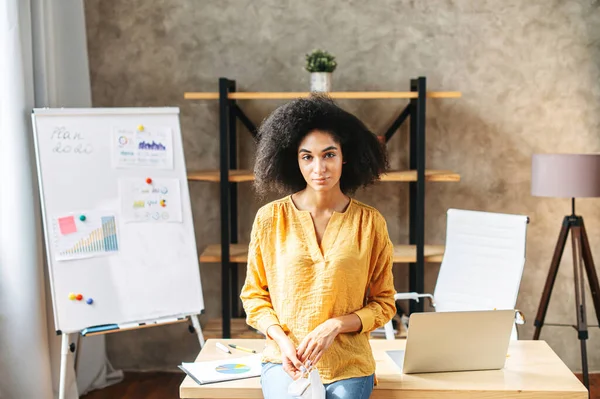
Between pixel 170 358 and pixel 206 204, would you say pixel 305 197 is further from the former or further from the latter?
pixel 170 358

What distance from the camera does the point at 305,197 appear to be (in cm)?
194

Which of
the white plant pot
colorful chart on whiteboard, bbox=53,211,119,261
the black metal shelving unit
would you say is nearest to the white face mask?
colorful chart on whiteboard, bbox=53,211,119,261

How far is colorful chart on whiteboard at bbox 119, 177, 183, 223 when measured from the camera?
2943 millimetres

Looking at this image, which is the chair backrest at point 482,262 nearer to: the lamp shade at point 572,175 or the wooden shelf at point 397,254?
the wooden shelf at point 397,254

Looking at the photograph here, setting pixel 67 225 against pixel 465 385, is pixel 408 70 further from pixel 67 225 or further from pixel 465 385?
pixel 465 385

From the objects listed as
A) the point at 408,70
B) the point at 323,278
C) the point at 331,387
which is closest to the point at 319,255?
the point at 323,278

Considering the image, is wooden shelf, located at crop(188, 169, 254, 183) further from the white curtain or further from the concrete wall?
the white curtain

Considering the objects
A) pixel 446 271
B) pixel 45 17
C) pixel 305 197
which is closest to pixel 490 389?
pixel 305 197

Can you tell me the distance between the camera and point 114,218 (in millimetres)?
2910

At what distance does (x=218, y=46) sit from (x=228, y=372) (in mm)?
2185

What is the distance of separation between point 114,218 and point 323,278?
1413 millimetres

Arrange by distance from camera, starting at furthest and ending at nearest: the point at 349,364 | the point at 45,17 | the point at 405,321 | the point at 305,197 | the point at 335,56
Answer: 1. the point at 335,56
2. the point at 405,321
3. the point at 45,17
4. the point at 305,197
5. the point at 349,364

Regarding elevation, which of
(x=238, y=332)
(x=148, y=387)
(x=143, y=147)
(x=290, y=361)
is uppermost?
(x=143, y=147)

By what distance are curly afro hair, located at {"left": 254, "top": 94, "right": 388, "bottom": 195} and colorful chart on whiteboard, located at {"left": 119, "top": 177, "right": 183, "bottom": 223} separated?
111cm
